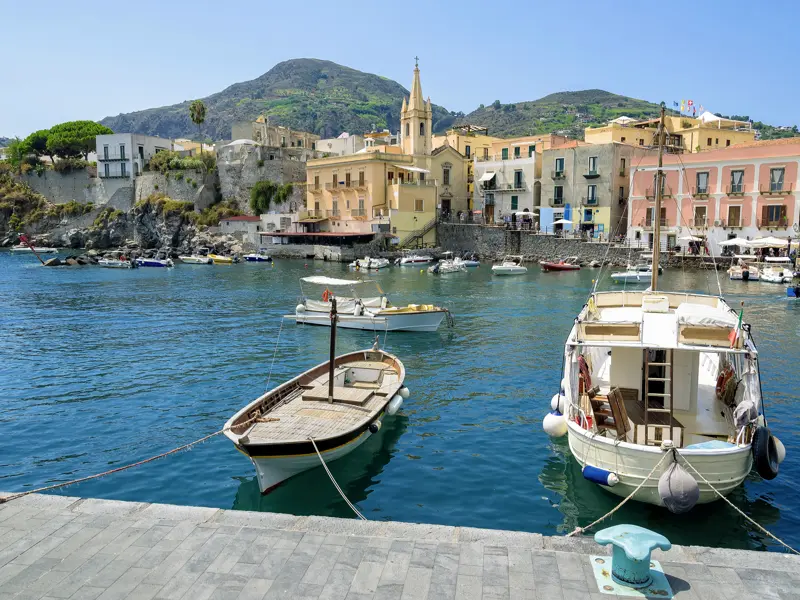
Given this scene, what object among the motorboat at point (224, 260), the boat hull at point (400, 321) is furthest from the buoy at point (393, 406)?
the motorboat at point (224, 260)

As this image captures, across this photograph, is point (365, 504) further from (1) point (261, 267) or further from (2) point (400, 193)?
(2) point (400, 193)

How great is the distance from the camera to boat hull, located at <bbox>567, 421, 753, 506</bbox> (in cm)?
1034

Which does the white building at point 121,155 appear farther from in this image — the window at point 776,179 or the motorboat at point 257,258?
the window at point 776,179

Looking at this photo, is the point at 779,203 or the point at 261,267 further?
the point at 261,267

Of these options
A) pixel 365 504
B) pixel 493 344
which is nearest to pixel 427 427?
pixel 365 504

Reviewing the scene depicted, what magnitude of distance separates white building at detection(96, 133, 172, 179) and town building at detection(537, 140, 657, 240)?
56.9 m

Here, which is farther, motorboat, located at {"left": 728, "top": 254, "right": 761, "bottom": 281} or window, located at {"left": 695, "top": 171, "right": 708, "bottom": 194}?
window, located at {"left": 695, "top": 171, "right": 708, "bottom": 194}

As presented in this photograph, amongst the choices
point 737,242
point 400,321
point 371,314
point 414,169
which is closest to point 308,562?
point 400,321

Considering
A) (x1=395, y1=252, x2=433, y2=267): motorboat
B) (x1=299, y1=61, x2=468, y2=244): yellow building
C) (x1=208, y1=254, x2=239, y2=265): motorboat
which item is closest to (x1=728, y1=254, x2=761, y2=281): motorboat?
(x1=395, y1=252, x2=433, y2=267): motorboat

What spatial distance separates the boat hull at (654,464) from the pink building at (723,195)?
1737 inches

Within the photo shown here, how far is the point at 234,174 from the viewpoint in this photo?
268ft

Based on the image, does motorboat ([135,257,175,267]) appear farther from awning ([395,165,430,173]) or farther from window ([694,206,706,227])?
window ([694,206,706,227])

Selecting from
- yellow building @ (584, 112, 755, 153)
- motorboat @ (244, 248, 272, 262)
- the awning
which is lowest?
motorboat @ (244, 248, 272, 262)

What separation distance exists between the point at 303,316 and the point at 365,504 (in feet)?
64.8
